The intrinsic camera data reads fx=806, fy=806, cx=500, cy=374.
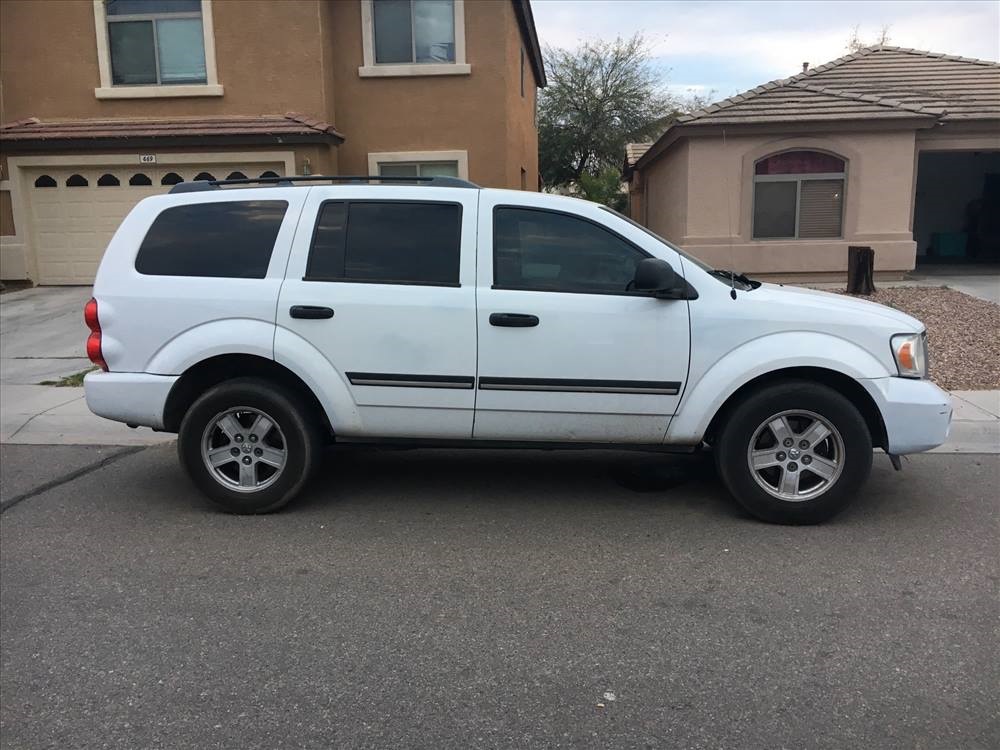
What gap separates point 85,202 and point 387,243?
12.5 metres

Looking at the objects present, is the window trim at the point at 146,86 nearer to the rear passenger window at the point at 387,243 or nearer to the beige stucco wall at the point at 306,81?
the beige stucco wall at the point at 306,81

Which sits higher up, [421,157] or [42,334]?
[421,157]

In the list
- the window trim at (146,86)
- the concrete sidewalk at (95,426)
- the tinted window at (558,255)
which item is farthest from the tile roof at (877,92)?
the tinted window at (558,255)

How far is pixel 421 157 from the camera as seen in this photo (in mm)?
15125

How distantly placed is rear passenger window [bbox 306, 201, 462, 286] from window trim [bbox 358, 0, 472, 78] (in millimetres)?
10770

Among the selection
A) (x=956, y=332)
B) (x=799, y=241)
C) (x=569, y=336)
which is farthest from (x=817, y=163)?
(x=569, y=336)

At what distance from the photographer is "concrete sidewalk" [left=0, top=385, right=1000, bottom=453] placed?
6695mm

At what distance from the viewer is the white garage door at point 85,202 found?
48.7 feet

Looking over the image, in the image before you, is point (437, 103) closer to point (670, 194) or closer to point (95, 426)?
point (670, 194)

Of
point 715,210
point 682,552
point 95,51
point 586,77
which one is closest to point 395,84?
point 95,51

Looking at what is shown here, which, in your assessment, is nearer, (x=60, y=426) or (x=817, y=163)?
(x=60, y=426)

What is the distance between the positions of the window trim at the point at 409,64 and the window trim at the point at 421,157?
140 cm

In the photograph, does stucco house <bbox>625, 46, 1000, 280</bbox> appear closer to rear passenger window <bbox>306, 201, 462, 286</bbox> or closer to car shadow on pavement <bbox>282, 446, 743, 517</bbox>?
car shadow on pavement <bbox>282, 446, 743, 517</bbox>

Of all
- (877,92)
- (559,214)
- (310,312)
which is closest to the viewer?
(310,312)
